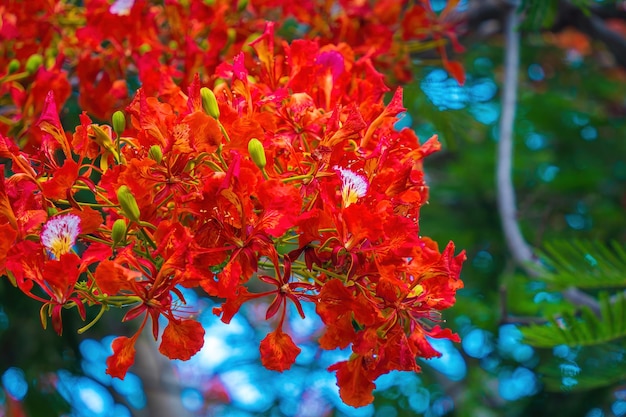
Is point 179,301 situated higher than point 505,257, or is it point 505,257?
point 179,301

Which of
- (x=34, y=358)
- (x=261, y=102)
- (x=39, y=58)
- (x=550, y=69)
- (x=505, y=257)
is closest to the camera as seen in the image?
(x=261, y=102)

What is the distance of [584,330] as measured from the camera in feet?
5.79

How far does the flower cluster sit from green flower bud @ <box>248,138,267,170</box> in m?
0.54

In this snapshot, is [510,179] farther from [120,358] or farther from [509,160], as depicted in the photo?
[120,358]

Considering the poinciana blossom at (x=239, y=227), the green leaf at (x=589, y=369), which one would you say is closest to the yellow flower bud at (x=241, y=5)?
the poinciana blossom at (x=239, y=227)

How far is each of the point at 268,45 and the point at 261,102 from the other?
0.21 metres

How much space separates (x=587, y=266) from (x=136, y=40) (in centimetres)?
130

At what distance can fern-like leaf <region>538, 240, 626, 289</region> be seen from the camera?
1.94m

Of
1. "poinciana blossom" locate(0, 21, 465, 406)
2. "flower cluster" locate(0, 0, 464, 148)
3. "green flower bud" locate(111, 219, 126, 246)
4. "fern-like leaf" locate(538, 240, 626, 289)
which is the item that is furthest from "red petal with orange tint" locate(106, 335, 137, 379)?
"fern-like leaf" locate(538, 240, 626, 289)

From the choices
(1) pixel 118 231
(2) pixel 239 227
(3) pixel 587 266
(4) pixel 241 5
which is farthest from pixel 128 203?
(3) pixel 587 266

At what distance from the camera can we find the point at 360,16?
6.63 feet

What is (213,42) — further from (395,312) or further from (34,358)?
(34,358)

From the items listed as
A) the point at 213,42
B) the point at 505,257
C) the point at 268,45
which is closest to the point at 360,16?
the point at 213,42

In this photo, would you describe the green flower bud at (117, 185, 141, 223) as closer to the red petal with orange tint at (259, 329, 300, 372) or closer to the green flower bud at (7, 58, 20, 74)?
the red petal with orange tint at (259, 329, 300, 372)
